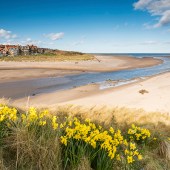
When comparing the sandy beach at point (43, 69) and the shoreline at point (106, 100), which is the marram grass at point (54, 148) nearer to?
the shoreline at point (106, 100)

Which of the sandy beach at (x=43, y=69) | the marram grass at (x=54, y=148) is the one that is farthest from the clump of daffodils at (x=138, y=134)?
the sandy beach at (x=43, y=69)

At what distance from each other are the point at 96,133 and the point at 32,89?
12824 millimetres

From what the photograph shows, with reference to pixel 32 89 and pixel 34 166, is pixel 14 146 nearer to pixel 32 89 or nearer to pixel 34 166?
pixel 34 166

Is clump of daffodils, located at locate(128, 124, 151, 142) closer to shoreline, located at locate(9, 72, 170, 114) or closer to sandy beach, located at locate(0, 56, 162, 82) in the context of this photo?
shoreline, located at locate(9, 72, 170, 114)

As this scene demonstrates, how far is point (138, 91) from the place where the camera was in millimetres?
14602

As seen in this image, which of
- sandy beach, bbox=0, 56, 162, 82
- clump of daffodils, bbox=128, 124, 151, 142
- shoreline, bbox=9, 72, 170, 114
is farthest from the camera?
sandy beach, bbox=0, 56, 162, 82

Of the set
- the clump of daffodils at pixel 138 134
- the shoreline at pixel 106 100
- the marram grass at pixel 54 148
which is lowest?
the shoreline at pixel 106 100

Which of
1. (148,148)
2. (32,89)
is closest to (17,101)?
(32,89)

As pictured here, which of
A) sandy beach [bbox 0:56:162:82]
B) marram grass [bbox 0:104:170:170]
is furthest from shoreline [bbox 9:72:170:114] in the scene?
sandy beach [bbox 0:56:162:82]

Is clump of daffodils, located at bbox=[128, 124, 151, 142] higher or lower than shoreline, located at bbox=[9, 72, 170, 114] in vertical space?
higher

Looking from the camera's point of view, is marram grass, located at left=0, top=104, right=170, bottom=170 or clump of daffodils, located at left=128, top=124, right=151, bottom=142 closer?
marram grass, located at left=0, top=104, right=170, bottom=170

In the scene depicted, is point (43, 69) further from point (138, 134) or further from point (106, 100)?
point (138, 134)

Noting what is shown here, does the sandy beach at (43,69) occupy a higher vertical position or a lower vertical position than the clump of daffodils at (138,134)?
lower

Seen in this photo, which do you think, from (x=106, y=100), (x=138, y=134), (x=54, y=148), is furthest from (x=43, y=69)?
(x=54, y=148)
